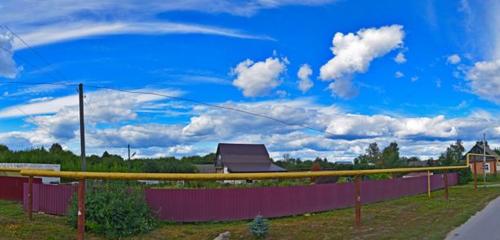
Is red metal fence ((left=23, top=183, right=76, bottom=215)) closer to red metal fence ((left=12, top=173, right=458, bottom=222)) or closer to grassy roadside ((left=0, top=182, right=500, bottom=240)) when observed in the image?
red metal fence ((left=12, top=173, right=458, bottom=222))

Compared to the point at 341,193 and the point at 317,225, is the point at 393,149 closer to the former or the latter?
the point at 341,193

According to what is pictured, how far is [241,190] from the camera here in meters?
16.7

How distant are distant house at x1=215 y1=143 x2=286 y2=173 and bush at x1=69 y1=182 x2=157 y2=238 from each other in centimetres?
4826

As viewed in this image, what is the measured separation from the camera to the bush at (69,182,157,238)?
1235 centimetres

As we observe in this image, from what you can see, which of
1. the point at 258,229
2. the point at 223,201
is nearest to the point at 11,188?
the point at 223,201

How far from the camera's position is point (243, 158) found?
64.3 m

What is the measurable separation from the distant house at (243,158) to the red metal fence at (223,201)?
41034 millimetres

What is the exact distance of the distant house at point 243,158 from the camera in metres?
62.5

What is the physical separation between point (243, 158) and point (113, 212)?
5204 cm

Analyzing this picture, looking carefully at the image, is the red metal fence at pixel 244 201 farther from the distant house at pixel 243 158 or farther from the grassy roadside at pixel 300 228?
the distant house at pixel 243 158

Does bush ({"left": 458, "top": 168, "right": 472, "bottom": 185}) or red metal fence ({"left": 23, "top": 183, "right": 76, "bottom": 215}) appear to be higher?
red metal fence ({"left": 23, "top": 183, "right": 76, "bottom": 215})

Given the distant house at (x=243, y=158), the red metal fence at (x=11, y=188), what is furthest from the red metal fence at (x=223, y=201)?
the distant house at (x=243, y=158)

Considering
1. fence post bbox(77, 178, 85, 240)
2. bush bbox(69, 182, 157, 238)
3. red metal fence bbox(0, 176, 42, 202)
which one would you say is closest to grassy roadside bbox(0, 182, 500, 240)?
bush bbox(69, 182, 157, 238)

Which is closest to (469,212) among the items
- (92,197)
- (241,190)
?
(241,190)
